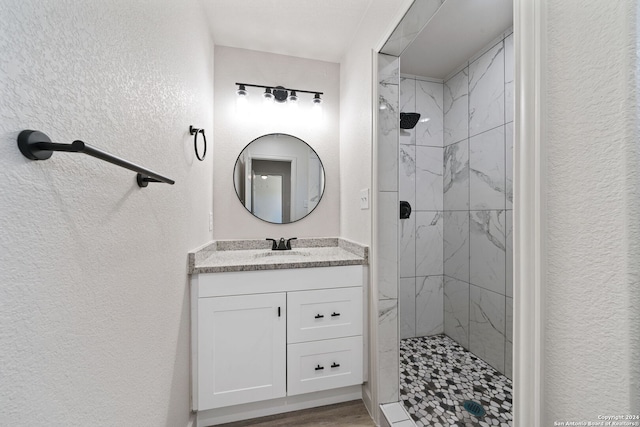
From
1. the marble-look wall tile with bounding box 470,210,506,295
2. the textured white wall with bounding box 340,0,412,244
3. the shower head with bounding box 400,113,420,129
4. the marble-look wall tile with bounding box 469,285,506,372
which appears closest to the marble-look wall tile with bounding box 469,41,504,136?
the shower head with bounding box 400,113,420,129

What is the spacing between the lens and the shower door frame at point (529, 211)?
0.56 metres

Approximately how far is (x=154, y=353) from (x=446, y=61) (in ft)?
8.99

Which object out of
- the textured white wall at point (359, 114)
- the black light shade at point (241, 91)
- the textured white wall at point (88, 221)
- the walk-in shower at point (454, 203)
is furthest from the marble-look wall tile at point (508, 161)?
the textured white wall at point (88, 221)

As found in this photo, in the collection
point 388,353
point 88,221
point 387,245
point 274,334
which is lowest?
point 388,353

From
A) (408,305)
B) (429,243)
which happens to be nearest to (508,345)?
(408,305)

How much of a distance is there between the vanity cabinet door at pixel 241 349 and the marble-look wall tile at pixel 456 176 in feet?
5.73

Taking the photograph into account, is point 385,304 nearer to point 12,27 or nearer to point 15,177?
point 15,177

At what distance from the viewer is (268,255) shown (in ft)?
5.65

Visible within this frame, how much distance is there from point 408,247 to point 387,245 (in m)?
1.00

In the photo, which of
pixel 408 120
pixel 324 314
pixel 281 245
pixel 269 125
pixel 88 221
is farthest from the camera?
pixel 408 120

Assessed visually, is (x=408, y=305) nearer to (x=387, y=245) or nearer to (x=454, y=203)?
(x=454, y=203)

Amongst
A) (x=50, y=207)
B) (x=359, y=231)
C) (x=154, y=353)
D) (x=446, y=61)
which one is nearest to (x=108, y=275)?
(x=50, y=207)

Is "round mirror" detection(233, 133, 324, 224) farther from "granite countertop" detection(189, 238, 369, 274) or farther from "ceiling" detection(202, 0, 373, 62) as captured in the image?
"ceiling" detection(202, 0, 373, 62)

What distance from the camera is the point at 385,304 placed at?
142 cm
